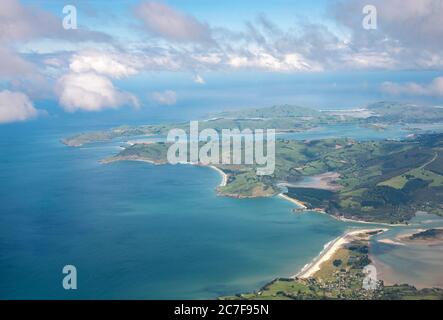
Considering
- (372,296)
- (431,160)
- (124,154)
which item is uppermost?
(124,154)

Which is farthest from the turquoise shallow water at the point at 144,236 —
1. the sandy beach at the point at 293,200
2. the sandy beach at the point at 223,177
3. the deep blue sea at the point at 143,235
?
the sandy beach at the point at 293,200

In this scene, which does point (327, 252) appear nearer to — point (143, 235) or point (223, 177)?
Result: point (143, 235)

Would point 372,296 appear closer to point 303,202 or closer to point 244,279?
point 244,279

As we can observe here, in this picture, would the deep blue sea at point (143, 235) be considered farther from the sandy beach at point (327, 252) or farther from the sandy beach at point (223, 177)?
the sandy beach at point (223, 177)

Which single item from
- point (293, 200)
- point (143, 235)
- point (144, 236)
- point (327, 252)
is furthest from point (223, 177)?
point (327, 252)
